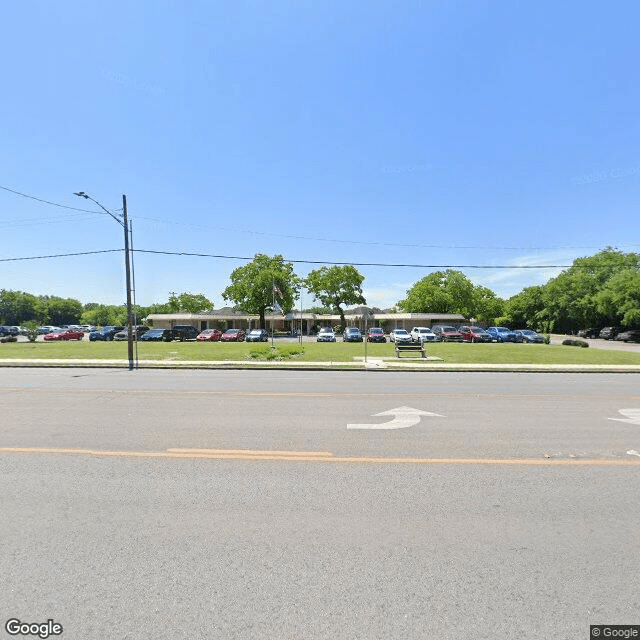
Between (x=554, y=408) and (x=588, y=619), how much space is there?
22.0ft

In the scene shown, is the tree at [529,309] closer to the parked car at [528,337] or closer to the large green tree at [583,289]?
the large green tree at [583,289]

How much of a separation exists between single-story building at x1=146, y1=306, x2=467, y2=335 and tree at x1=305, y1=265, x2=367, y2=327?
352 cm

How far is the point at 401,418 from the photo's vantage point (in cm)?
702

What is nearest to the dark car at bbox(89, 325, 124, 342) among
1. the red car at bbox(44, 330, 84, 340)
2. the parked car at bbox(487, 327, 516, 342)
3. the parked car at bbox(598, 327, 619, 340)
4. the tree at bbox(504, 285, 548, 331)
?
the red car at bbox(44, 330, 84, 340)

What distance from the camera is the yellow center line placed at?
4707 millimetres

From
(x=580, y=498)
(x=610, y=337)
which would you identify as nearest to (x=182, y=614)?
(x=580, y=498)

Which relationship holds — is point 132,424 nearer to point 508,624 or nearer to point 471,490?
point 471,490

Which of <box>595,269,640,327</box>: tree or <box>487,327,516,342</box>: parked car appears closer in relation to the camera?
<box>595,269,640,327</box>: tree

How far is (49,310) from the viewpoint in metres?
115

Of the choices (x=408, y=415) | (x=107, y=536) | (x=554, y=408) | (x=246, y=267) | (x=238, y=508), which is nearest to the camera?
(x=107, y=536)

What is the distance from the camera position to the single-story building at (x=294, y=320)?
63125mm

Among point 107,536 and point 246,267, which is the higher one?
point 246,267

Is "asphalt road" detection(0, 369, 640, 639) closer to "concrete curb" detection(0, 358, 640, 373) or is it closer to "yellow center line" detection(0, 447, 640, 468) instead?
"yellow center line" detection(0, 447, 640, 468)

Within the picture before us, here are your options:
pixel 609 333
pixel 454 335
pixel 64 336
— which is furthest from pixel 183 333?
pixel 609 333
